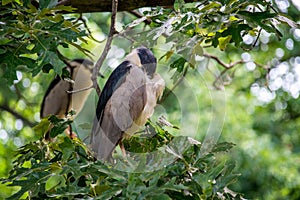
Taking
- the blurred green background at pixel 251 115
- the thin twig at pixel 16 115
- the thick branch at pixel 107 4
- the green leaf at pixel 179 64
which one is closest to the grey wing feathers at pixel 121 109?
the thick branch at pixel 107 4

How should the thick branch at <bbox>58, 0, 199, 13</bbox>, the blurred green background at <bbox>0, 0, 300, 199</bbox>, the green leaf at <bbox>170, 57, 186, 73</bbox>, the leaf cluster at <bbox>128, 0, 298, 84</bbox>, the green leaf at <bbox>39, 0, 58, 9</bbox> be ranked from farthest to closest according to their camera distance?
the blurred green background at <bbox>0, 0, 300, 199</bbox>
the thick branch at <bbox>58, 0, 199, 13</bbox>
the green leaf at <bbox>170, 57, 186, 73</bbox>
the green leaf at <bbox>39, 0, 58, 9</bbox>
the leaf cluster at <bbox>128, 0, 298, 84</bbox>

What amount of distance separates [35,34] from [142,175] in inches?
24.4

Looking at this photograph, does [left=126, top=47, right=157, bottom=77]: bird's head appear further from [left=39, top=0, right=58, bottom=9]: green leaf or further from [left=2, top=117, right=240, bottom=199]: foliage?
[left=2, top=117, right=240, bottom=199]: foliage

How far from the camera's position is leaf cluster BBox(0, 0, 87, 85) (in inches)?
68.7

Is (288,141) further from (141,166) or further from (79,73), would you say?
(141,166)

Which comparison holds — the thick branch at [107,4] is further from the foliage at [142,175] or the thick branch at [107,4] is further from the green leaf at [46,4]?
the foliage at [142,175]

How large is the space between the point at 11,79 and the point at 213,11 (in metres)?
0.67

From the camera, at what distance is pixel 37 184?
1.51 metres

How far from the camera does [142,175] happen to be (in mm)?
1367

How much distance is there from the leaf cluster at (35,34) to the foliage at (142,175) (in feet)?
0.98

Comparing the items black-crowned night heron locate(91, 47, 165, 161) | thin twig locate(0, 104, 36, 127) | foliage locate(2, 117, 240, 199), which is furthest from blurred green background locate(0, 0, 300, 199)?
foliage locate(2, 117, 240, 199)

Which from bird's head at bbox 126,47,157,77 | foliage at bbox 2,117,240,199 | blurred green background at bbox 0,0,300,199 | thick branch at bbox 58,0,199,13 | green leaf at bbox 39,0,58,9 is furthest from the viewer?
blurred green background at bbox 0,0,300,199

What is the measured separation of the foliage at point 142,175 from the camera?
4.45 ft

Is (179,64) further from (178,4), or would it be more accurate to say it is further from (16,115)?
(16,115)
